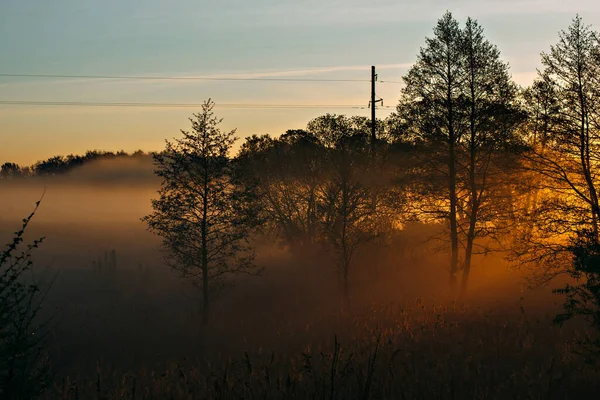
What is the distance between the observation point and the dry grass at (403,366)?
9688mm

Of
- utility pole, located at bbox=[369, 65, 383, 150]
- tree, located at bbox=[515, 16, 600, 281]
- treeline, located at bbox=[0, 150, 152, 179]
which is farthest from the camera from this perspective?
treeline, located at bbox=[0, 150, 152, 179]

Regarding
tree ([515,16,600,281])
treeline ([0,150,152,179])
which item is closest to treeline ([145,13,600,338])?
tree ([515,16,600,281])

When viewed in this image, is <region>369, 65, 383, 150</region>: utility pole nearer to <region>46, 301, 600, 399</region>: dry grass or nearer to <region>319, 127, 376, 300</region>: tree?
<region>319, 127, 376, 300</region>: tree

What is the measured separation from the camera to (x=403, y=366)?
42.0ft

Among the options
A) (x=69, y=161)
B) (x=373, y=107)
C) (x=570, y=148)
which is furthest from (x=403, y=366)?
(x=69, y=161)

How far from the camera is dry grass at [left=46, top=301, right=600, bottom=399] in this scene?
381 inches

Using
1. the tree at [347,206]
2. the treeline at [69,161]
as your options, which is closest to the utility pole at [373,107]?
the tree at [347,206]

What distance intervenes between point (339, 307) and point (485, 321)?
980 cm

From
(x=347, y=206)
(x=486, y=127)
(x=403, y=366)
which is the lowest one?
(x=403, y=366)

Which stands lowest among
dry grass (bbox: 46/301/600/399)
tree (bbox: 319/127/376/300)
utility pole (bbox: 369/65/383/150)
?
dry grass (bbox: 46/301/600/399)

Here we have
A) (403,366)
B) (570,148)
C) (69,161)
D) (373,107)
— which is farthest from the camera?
(69,161)

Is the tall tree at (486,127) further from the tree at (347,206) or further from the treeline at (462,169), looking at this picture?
the tree at (347,206)

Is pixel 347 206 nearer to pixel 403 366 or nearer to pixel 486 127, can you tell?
pixel 486 127

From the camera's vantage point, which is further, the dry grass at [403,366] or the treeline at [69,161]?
the treeline at [69,161]
